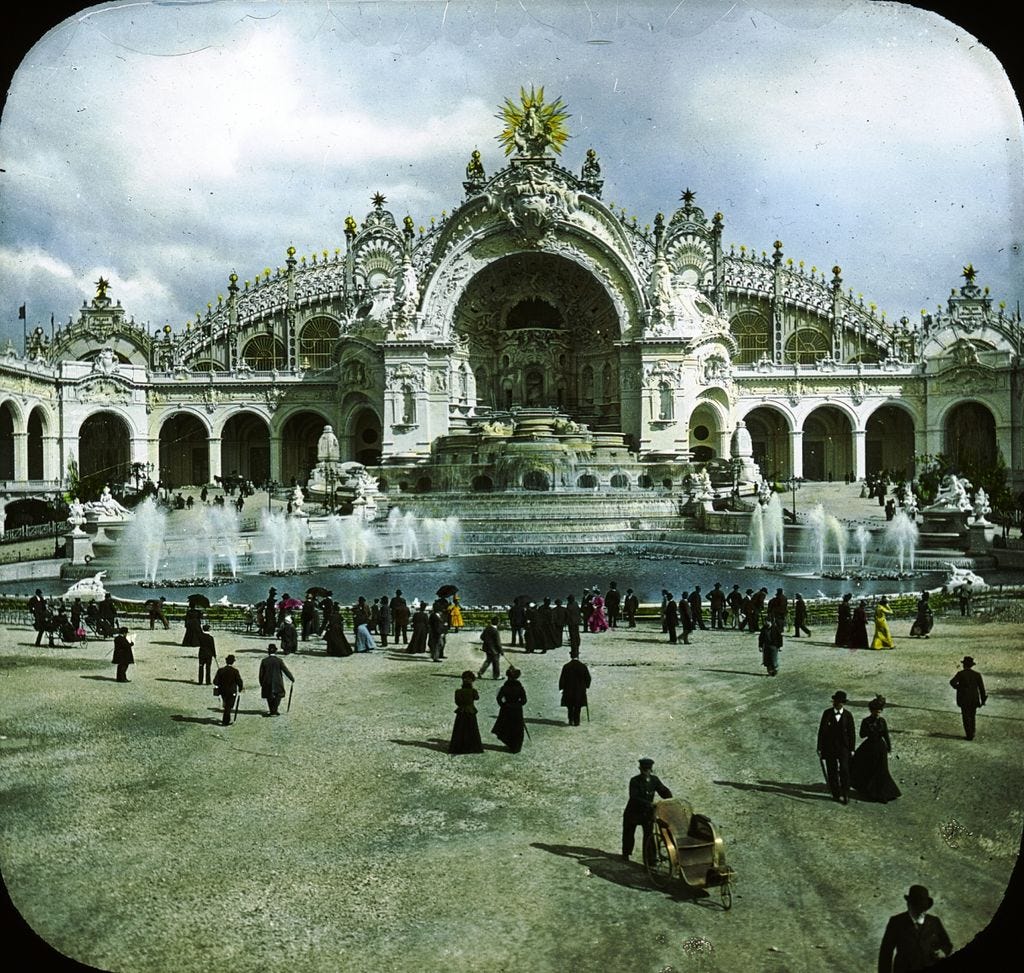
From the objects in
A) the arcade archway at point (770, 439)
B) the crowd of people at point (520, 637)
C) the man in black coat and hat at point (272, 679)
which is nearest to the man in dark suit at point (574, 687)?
the crowd of people at point (520, 637)

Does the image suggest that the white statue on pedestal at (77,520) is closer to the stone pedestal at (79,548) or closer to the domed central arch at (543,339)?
the stone pedestal at (79,548)

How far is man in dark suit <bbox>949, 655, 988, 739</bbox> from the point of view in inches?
365

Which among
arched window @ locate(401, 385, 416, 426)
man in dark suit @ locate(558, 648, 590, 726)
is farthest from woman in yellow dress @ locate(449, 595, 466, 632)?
arched window @ locate(401, 385, 416, 426)

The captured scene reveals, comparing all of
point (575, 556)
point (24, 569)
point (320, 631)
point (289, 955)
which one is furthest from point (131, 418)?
point (289, 955)

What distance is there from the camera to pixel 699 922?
22.4 ft

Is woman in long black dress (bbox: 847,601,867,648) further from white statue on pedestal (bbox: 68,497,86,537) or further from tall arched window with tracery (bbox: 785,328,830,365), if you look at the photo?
tall arched window with tracery (bbox: 785,328,830,365)

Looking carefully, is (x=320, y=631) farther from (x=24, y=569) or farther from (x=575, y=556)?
(x=575, y=556)

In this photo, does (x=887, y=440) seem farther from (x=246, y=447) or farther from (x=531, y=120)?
(x=531, y=120)

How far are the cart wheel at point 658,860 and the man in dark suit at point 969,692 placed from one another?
4049 mm

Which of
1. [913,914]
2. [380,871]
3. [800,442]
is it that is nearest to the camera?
[913,914]

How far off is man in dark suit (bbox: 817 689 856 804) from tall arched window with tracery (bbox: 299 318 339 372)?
43312 millimetres

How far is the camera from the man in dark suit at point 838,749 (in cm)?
841

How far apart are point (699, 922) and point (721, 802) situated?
168cm

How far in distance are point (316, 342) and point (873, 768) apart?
44.4 meters
